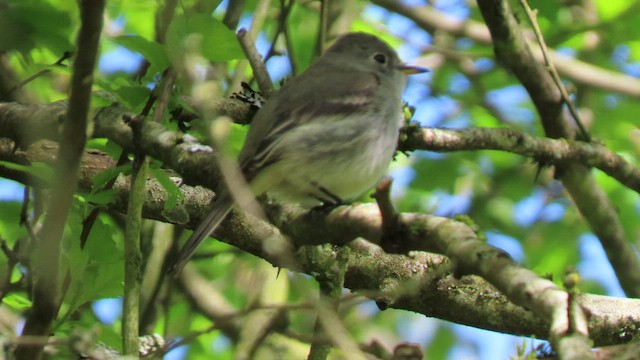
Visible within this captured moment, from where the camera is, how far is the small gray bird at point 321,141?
3.84m

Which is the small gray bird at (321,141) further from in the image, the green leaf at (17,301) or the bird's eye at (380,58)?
the green leaf at (17,301)

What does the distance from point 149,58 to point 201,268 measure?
150 inches

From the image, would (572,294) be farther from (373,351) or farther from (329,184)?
(329,184)

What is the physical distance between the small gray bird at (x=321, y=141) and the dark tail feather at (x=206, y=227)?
0.32 metres

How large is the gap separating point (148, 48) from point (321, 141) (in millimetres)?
1028

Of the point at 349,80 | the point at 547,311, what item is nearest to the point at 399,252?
the point at 547,311

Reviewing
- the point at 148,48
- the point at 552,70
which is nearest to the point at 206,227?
the point at 148,48

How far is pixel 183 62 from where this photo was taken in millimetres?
2666

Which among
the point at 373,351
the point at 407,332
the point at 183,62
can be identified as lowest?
the point at 407,332

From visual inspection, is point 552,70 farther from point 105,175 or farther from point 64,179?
point 64,179

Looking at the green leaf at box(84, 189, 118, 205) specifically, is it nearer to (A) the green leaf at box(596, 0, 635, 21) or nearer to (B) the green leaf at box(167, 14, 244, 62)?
(B) the green leaf at box(167, 14, 244, 62)

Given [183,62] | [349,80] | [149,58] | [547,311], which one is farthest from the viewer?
[349,80]

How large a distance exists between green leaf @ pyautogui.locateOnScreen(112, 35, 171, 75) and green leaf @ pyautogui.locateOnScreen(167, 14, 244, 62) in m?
0.16

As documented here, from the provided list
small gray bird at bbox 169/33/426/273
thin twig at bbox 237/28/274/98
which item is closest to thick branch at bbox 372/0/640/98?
thin twig at bbox 237/28/274/98
